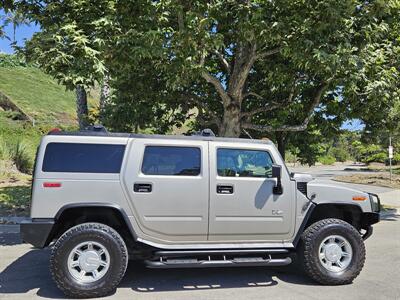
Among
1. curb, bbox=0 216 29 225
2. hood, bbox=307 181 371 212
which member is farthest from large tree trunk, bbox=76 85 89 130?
hood, bbox=307 181 371 212

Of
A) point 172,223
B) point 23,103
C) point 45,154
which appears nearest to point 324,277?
point 172,223

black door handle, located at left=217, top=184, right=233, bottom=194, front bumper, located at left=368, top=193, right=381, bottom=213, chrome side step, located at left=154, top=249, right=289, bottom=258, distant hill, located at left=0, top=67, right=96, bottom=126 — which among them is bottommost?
chrome side step, located at left=154, top=249, right=289, bottom=258

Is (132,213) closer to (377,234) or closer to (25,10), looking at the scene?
(25,10)

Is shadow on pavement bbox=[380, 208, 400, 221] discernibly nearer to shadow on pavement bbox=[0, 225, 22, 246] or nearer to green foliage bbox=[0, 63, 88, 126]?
shadow on pavement bbox=[0, 225, 22, 246]

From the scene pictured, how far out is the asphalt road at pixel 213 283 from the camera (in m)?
5.18

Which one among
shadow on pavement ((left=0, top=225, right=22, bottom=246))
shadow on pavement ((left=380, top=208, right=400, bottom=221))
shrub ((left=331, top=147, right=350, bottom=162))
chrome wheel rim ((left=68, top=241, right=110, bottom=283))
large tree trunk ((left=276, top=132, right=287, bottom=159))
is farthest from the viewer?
shrub ((left=331, top=147, right=350, bottom=162))

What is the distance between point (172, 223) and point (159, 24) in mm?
4568

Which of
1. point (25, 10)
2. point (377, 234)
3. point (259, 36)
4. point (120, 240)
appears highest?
point (25, 10)

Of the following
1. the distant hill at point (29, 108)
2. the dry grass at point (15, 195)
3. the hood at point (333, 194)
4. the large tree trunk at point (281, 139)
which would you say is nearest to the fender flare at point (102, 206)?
the hood at point (333, 194)

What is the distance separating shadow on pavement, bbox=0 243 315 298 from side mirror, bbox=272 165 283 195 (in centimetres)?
124

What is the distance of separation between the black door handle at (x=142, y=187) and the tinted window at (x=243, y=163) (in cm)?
93

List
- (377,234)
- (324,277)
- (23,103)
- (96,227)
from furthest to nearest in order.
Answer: (23,103)
(377,234)
(324,277)
(96,227)

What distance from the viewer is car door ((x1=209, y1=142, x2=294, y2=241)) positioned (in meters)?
5.46

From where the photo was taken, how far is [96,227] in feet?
16.8
